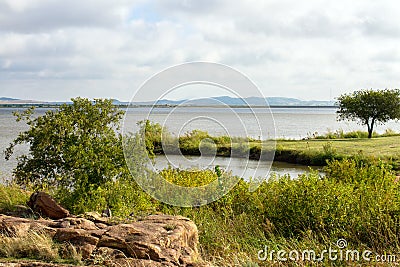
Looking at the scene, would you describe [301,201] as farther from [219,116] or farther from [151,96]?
[151,96]

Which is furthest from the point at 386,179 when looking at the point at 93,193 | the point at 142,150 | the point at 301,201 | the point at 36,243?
the point at 36,243

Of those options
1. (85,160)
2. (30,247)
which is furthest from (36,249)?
(85,160)

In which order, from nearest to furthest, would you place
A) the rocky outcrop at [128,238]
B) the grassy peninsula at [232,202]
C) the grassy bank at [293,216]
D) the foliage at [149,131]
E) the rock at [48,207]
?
the rocky outcrop at [128,238] → the grassy peninsula at [232,202] → the grassy bank at [293,216] → the rock at [48,207] → the foliage at [149,131]

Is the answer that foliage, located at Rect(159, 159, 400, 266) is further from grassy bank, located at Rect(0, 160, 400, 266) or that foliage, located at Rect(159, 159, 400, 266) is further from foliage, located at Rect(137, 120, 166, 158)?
foliage, located at Rect(137, 120, 166, 158)

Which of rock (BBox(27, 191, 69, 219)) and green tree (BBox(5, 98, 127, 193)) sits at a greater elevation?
green tree (BBox(5, 98, 127, 193))

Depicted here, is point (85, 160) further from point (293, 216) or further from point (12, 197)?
point (293, 216)

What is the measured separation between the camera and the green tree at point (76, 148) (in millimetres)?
7719

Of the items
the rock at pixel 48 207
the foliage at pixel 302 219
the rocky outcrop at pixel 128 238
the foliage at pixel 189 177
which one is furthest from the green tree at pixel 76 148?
the rocky outcrop at pixel 128 238

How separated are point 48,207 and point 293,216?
3.51 m

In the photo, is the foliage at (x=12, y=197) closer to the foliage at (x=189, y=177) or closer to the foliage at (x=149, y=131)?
the foliage at (x=149, y=131)

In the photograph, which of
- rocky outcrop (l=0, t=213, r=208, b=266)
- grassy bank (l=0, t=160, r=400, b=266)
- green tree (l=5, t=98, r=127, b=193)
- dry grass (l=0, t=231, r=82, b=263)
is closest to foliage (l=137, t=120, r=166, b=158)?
green tree (l=5, t=98, r=127, b=193)

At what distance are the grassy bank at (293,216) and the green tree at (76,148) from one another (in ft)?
1.27

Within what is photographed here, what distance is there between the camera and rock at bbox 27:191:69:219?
698 centimetres

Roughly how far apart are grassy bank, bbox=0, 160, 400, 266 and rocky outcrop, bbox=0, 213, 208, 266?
301mm
